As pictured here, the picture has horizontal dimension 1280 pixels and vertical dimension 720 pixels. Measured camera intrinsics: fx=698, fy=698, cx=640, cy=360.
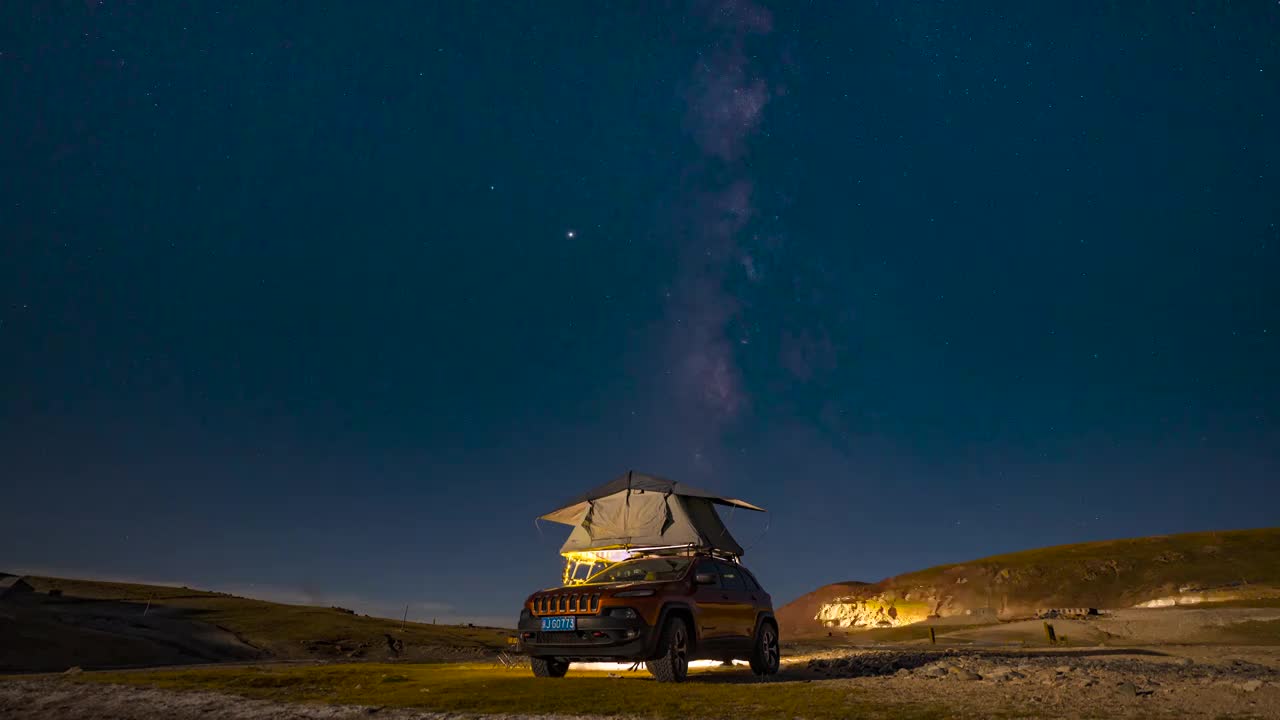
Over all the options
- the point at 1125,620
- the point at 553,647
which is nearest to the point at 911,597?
the point at 1125,620

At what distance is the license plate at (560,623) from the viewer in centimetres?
906

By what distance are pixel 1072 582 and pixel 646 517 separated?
58250 mm

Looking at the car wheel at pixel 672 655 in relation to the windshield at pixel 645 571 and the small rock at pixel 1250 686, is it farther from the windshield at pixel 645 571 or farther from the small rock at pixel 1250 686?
the small rock at pixel 1250 686

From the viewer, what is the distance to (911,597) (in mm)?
76688

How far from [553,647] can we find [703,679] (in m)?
2.15

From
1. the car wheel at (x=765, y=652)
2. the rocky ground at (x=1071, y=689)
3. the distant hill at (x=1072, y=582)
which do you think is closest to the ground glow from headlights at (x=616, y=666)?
the car wheel at (x=765, y=652)

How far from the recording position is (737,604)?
10.7 meters

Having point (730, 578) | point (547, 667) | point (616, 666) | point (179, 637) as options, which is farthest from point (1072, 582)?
point (547, 667)

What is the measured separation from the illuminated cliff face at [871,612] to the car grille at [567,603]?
240 ft

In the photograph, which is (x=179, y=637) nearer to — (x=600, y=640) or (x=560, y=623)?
(x=560, y=623)

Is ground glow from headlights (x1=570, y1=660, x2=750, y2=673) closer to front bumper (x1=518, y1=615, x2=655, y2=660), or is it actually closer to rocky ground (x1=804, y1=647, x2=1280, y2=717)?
front bumper (x1=518, y1=615, x2=655, y2=660)

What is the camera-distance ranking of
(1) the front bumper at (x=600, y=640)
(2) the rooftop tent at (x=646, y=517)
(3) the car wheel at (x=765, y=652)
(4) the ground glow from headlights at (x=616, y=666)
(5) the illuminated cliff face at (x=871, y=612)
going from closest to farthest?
1. (1) the front bumper at (x=600, y=640)
2. (3) the car wheel at (x=765, y=652)
3. (4) the ground glow from headlights at (x=616, y=666)
4. (2) the rooftop tent at (x=646, y=517)
5. (5) the illuminated cliff face at (x=871, y=612)

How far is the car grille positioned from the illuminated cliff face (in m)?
73.2

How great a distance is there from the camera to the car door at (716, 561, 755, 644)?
1038 centimetres
